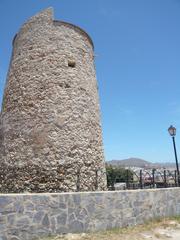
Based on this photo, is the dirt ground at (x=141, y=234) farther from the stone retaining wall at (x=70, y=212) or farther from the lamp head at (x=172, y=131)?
the lamp head at (x=172, y=131)

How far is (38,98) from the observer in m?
8.62

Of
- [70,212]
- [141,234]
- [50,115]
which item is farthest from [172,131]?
[70,212]

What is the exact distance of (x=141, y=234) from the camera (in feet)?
19.8

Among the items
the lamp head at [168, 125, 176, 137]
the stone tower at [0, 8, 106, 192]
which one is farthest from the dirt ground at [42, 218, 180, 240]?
the lamp head at [168, 125, 176, 137]

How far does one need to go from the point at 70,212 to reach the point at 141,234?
1951 millimetres

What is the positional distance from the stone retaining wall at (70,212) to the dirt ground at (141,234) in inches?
7.9

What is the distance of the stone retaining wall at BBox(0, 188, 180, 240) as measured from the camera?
509cm

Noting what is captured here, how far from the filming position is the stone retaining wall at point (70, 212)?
5094mm

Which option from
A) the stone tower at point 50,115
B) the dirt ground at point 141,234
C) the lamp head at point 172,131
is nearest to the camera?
the dirt ground at point 141,234

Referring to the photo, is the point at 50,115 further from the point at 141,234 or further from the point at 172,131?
the point at 172,131

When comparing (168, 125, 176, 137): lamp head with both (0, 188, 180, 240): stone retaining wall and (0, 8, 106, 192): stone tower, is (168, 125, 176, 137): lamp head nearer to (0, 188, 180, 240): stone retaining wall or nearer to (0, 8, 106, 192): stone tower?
(0, 8, 106, 192): stone tower

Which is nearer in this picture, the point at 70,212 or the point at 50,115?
the point at 70,212

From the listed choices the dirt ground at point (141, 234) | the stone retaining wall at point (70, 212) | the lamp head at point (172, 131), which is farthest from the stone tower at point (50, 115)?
the lamp head at point (172, 131)

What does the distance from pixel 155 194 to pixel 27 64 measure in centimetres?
679
